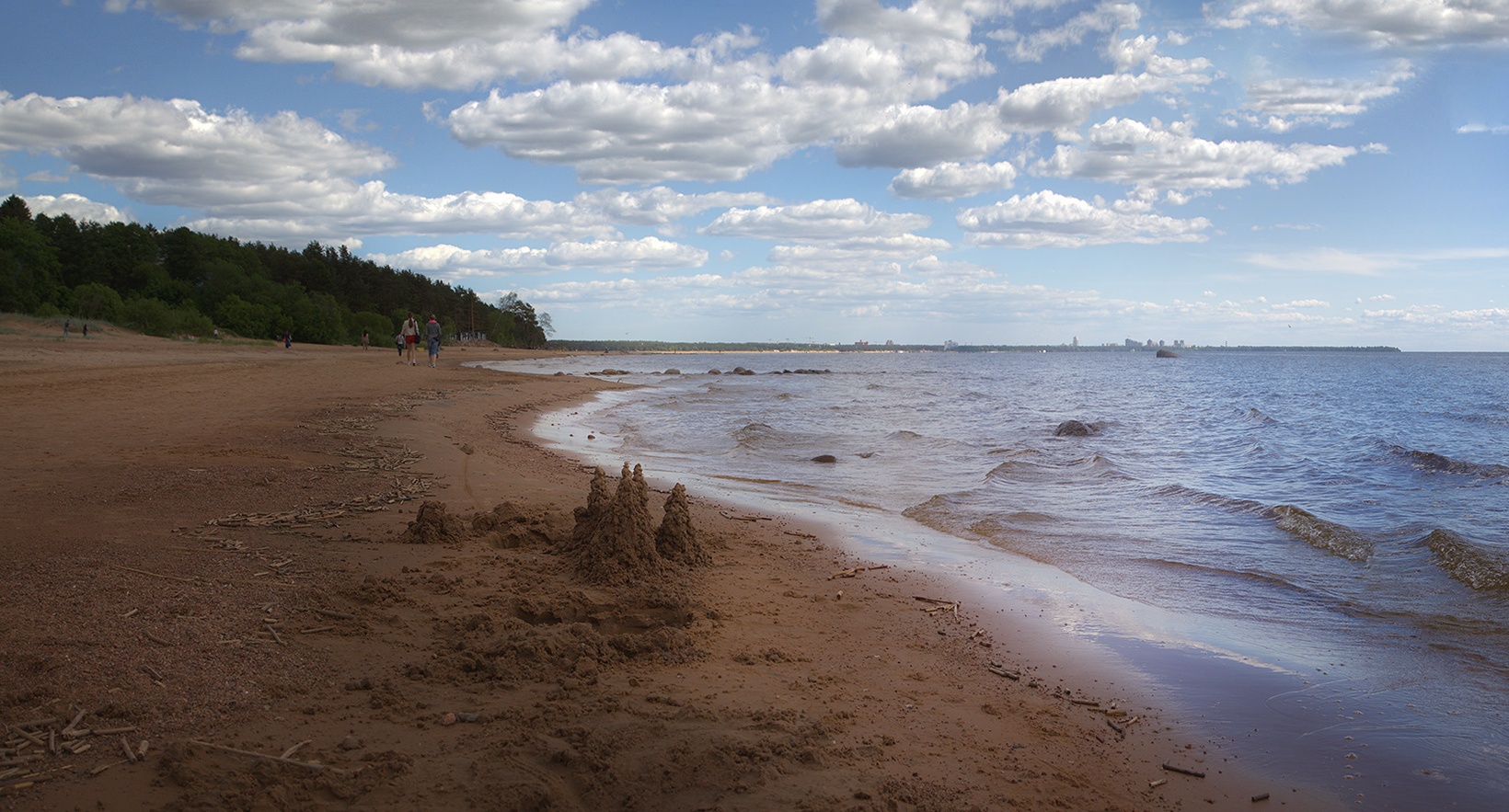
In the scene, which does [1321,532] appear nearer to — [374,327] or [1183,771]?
[1183,771]

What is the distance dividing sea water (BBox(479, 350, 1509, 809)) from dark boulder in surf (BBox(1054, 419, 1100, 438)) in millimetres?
269

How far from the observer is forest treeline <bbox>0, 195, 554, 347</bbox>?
48781mm

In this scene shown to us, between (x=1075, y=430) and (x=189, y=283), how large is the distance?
246 feet

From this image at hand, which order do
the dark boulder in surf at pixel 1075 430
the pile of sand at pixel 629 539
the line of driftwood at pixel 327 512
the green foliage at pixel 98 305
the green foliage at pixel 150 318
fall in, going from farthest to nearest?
the green foliage at pixel 98 305 → the green foliage at pixel 150 318 → the dark boulder in surf at pixel 1075 430 → the line of driftwood at pixel 327 512 → the pile of sand at pixel 629 539

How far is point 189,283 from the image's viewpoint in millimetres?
69000

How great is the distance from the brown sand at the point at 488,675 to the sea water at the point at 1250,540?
887 millimetres

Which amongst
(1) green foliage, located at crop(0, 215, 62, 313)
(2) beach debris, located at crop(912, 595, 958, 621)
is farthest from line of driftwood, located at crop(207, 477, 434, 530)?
(1) green foliage, located at crop(0, 215, 62, 313)

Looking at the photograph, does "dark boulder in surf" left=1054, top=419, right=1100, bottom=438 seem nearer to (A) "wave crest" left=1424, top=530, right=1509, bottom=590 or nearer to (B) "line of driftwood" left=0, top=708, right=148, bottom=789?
(A) "wave crest" left=1424, top=530, right=1509, bottom=590

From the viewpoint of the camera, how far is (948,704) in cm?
426

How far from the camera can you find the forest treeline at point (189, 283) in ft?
160

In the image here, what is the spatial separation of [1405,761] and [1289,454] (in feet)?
51.6

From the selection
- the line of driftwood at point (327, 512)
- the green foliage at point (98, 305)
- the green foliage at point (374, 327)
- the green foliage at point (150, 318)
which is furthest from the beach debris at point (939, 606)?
the green foliage at point (374, 327)

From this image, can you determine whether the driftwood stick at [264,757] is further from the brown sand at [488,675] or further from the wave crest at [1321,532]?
the wave crest at [1321,532]

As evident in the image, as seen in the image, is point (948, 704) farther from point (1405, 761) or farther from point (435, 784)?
point (435, 784)
